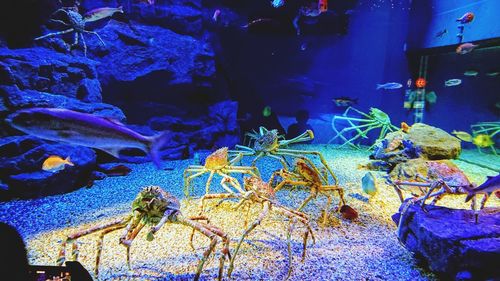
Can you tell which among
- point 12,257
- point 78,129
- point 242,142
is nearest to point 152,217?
point 78,129

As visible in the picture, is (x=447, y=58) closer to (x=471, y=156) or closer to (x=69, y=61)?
(x=471, y=156)

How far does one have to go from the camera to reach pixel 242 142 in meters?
8.39

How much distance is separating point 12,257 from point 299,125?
9703 mm

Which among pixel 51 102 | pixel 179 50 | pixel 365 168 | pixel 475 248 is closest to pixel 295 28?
pixel 179 50

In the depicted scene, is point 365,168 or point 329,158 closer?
point 365,168

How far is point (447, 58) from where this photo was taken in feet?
27.7

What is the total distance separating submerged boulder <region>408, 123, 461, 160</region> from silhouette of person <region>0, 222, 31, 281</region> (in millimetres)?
5778

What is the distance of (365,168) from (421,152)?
41.1 inches

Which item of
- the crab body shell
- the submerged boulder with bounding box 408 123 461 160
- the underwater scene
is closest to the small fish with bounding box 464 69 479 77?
the underwater scene

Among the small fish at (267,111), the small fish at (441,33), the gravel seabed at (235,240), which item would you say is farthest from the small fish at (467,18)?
the small fish at (267,111)

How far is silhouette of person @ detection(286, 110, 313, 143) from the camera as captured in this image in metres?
10.1

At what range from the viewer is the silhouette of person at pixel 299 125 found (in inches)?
396

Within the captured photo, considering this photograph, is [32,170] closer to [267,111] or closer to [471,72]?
[267,111]

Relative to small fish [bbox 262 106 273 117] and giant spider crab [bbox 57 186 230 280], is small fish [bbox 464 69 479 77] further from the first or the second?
giant spider crab [bbox 57 186 230 280]
